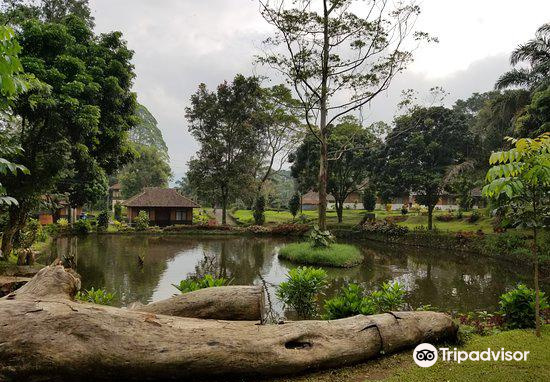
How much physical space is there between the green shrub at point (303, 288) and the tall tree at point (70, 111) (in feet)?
32.3

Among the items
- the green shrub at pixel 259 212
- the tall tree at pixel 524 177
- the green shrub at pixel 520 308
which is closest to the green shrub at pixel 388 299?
the green shrub at pixel 520 308

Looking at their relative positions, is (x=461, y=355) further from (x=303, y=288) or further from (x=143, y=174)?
(x=143, y=174)

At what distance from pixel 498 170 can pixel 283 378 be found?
4341 mm

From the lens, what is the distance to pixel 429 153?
29797 mm

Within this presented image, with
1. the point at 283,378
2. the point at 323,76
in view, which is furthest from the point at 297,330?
the point at 323,76

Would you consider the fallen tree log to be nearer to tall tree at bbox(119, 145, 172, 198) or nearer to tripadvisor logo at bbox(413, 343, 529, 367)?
tripadvisor logo at bbox(413, 343, 529, 367)

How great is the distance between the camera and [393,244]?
29.6 metres

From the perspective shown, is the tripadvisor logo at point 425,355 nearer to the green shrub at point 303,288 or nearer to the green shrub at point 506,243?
the green shrub at point 303,288

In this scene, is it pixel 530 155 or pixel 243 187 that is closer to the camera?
pixel 530 155

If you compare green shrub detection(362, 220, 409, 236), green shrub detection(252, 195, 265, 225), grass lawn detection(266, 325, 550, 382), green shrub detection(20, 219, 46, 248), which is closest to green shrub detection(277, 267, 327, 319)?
grass lawn detection(266, 325, 550, 382)

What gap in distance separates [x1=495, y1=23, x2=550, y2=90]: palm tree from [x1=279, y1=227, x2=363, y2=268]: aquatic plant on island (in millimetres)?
16889

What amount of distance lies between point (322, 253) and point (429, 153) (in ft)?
53.7

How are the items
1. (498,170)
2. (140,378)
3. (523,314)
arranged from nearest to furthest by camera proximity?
(140,378) → (498,170) → (523,314)

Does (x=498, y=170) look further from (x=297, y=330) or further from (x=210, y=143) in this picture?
(x=210, y=143)
